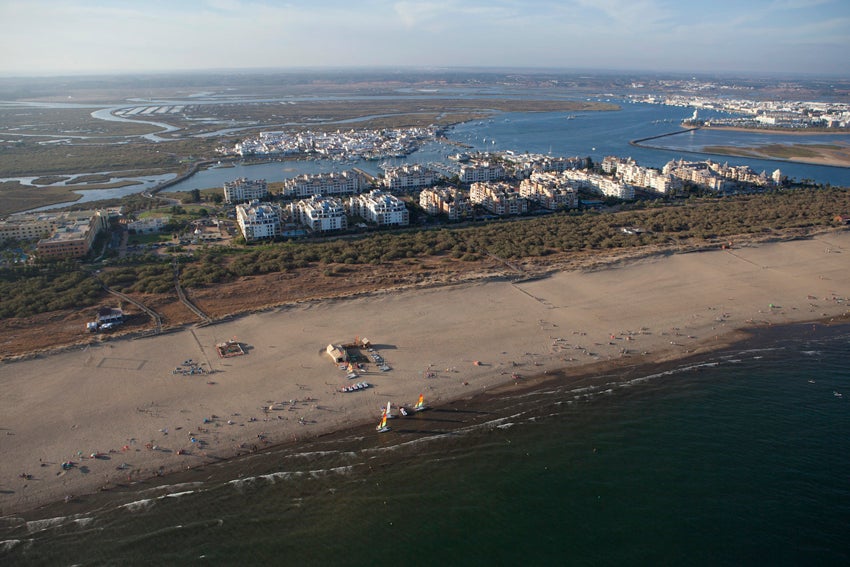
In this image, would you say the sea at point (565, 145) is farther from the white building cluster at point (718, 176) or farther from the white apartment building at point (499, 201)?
the white apartment building at point (499, 201)

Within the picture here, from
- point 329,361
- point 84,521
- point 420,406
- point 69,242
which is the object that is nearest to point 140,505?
point 84,521

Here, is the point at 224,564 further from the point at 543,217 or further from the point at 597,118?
the point at 597,118

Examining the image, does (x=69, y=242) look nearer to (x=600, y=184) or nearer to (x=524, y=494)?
(x=524, y=494)

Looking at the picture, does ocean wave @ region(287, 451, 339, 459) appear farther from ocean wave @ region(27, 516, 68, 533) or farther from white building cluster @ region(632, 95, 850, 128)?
white building cluster @ region(632, 95, 850, 128)

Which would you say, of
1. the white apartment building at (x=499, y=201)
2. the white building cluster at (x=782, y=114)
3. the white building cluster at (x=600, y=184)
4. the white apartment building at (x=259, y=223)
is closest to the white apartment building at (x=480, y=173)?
the white building cluster at (x=600, y=184)

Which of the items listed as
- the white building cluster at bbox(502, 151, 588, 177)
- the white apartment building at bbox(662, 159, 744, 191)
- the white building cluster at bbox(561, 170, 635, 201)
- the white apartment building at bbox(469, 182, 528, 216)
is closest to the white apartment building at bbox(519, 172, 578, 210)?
the white building cluster at bbox(561, 170, 635, 201)

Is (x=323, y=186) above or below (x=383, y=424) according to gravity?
above

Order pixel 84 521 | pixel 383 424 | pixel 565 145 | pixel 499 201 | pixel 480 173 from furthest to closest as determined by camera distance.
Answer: pixel 565 145 → pixel 480 173 → pixel 499 201 → pixel 383 424 → pixel 84 521
